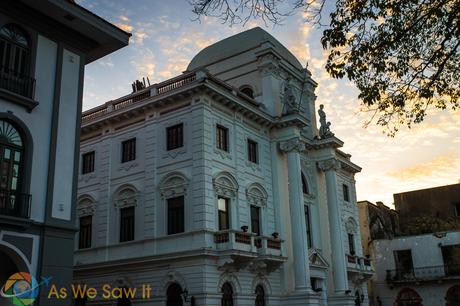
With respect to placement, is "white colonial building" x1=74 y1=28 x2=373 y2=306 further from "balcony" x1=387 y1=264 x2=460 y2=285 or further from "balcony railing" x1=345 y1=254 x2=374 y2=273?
"balcony" x1=387 y1=264 x2=460 y2=285

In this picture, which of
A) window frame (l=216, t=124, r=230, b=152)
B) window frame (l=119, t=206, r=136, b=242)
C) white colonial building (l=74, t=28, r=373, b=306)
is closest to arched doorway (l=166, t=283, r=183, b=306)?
white colonial building (l=74, t=28, r=373, b=306)

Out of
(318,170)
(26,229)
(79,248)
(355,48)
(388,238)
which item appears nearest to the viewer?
(355,48)

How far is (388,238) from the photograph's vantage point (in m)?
44.9

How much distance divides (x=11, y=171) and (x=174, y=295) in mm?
12081

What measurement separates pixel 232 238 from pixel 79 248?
9581 millimetres

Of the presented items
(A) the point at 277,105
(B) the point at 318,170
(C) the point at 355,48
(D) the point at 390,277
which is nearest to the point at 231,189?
(A) the point at 277,105

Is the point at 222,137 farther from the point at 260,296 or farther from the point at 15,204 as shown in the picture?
the point at 15,204

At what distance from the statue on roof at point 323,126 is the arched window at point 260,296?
12.1 meters

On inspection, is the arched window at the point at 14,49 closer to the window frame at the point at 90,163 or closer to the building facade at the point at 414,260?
the window frame at the point at 90,163

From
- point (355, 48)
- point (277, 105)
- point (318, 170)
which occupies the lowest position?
point (355, 48)

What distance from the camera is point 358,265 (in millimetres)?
35656

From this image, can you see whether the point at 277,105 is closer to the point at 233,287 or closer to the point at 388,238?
the point at 233,287

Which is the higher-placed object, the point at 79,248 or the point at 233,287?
the point at 79,248

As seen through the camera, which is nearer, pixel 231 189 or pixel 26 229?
pixel 26 229
